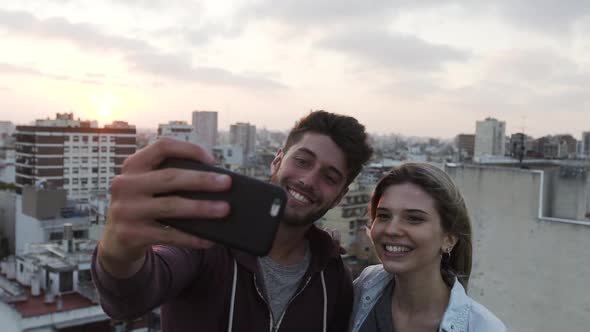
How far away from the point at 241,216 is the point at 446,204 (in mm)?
1285

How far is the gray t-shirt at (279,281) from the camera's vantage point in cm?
199

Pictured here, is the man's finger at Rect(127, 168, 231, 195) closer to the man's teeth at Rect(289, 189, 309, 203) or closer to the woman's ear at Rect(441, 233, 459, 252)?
the man's teeth at Rect(289, 189, 309, 203)

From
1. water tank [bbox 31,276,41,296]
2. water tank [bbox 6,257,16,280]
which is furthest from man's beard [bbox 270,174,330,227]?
water tank [bbox 6,257,16,280]

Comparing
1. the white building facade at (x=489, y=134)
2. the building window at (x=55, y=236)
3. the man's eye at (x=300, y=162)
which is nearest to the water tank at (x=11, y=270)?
the building window at (x=55, y=236)

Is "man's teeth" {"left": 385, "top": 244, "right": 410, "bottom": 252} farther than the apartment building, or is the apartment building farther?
the apartment building

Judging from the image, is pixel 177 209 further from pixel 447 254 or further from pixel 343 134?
pixel 447 254

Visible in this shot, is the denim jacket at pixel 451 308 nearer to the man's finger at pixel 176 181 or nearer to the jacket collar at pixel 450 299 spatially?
the jacket collar at pixel 450 299

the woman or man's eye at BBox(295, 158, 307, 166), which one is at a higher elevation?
man's eye at BBox(295, 158, 307, 166)

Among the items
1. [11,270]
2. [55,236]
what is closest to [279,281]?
[11,270]

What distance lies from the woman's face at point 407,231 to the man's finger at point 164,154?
118 cm

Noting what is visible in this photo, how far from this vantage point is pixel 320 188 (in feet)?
6.86

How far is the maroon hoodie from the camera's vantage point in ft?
5.10

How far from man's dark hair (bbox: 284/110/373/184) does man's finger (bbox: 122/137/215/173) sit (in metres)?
1.04

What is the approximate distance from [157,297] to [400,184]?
1.15 m
